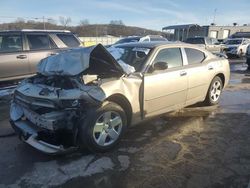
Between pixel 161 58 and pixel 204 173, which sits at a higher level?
pixel 161 58

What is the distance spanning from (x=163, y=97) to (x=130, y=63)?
32.8 inches

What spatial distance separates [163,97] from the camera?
5.57 meters

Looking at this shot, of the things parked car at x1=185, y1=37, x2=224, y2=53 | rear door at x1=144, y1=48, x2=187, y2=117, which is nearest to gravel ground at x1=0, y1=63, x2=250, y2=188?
rear door at x1=144, y1=48, x2=187, y2=117

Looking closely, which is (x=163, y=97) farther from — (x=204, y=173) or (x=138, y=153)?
(x=204, y=173)

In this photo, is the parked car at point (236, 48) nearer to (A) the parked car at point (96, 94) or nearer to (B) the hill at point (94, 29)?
(B) the hill at point (94, 29)

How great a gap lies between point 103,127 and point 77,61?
42.0 inches

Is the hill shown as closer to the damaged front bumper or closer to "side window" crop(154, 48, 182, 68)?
"side window" crop(154, 48, 182, 68)

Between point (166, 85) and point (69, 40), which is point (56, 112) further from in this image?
point (69, 40)

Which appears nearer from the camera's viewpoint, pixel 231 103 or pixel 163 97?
pixel 163 97

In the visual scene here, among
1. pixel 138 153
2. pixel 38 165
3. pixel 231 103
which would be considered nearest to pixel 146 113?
pixel 138 153

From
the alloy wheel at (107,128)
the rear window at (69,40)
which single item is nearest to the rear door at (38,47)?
the rear window at (69,40)

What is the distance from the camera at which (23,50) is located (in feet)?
29.7

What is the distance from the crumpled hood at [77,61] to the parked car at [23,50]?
409cm

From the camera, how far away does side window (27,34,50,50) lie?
30.4 ft
